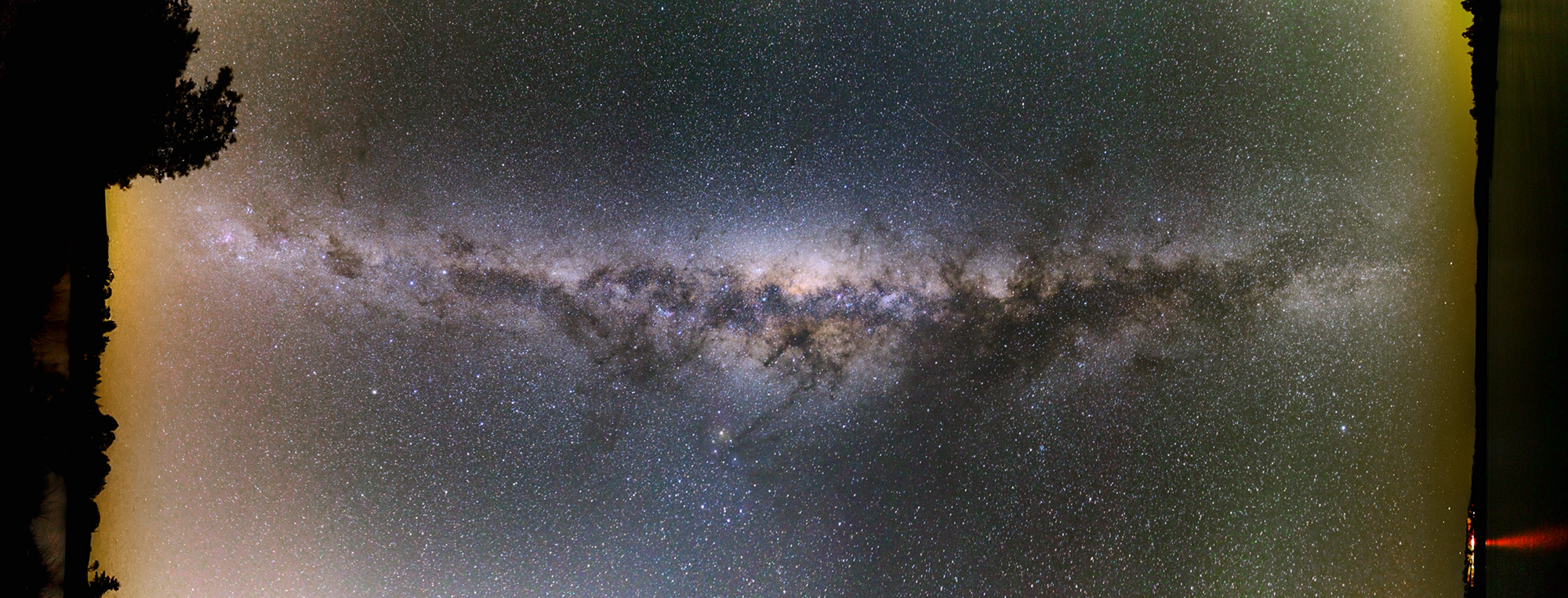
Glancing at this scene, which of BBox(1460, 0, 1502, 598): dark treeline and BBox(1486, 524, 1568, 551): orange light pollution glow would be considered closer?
BBox(1486, 524, 1568, 551): orange light pollution glow

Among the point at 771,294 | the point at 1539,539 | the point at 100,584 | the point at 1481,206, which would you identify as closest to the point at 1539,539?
the point at 1539,539

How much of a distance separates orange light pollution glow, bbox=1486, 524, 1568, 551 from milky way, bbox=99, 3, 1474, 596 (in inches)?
15.0

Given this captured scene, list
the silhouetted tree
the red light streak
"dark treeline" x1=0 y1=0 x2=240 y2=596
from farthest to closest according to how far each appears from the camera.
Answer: the silhouetted tree, "dark treeline" x1=0 y1=0 x2=240 y2=596, the red light streak

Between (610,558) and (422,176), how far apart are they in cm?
121

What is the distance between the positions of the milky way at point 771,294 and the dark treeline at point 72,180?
0.10m

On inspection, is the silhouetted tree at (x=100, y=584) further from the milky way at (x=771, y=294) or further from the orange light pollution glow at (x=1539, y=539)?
the orange light pollution glow at (x=1539, y=539)

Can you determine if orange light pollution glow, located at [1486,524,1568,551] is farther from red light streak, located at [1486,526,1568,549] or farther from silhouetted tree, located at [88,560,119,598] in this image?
silhouetted tree, located at [88,560,119,598]

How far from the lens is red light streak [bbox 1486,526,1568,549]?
1342 mm

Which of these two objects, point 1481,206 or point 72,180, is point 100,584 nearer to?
point 72,180

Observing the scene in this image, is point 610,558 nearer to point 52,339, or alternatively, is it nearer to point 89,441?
point 89,441

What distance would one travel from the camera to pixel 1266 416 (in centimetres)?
205

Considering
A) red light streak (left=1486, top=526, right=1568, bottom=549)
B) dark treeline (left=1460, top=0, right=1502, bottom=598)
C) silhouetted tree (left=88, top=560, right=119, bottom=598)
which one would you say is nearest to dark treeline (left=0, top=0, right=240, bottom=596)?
silhouetted tree (left=88, top=560, right=119, bottom=598)

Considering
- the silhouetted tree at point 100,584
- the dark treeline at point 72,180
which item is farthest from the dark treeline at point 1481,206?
the silhouetted tree at point 100,584

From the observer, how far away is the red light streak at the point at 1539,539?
4.40 feet
